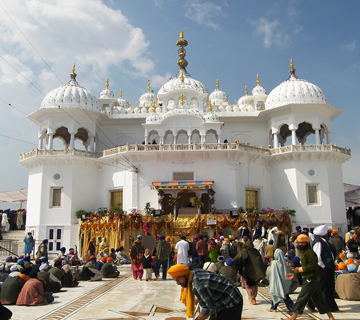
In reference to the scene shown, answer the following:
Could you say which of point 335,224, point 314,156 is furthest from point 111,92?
point 335,224

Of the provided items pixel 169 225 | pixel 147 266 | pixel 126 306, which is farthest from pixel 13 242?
pixel 126 306

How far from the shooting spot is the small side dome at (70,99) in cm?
2689

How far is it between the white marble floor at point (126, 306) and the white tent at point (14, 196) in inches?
1015

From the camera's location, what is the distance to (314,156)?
25.5m

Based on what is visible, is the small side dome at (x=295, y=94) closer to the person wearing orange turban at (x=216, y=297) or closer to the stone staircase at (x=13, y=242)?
the stone staircase at (x=13, y=242)

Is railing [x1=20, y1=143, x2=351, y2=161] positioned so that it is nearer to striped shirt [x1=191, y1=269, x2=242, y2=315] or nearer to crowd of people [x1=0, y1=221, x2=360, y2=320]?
crowd of people [x1=0, y1=221, x2=360, y2=320]

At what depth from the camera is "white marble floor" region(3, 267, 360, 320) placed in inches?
291

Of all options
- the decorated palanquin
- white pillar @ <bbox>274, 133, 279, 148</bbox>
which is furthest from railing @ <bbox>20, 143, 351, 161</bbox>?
the decorated palanquin

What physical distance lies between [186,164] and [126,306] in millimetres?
16977

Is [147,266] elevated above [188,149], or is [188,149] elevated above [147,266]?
[188,149]

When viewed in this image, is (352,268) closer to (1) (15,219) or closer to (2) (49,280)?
(2) (49,280)

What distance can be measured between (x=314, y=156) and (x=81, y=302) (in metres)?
20.8

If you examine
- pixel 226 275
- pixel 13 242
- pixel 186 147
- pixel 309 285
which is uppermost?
pixel 186 147

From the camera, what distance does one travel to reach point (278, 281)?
762cm
